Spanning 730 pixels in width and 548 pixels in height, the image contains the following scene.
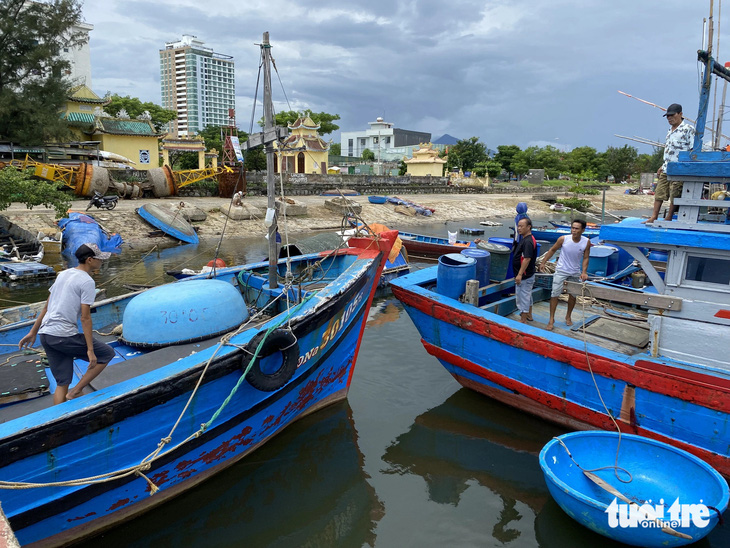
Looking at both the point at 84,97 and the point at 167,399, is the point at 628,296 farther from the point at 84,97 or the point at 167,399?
the point at 84,97

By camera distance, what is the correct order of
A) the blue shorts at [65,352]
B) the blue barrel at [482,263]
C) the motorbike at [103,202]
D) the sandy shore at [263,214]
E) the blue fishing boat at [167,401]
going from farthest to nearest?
the motorbike at [103,202], the sandy shore at [263,214], the blue barrel at [482,263], the blue shorts at [65,352], the blue fishing boat at [167,401]

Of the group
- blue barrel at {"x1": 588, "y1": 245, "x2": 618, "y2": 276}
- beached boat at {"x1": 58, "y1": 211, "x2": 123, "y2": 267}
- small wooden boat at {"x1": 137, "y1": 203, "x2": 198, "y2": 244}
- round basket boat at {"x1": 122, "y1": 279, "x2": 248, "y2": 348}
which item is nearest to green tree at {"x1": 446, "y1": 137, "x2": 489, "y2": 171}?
small wooden boat at {"x1": 137, "y1": 203, "x2": 198, "y2": 244}

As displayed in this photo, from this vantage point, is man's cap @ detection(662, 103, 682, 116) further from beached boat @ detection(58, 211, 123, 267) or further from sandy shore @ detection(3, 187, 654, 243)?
sandy shore @ detection(3, 187, 654, 243)

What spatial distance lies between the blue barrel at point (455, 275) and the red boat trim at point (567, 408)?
3.05 ft

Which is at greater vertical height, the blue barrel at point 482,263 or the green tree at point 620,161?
the green tree at point 620,161

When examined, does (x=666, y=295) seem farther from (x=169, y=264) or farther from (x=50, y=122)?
(x=50, y=122)

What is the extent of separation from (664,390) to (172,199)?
1288 inches

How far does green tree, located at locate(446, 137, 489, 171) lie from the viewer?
69.4m

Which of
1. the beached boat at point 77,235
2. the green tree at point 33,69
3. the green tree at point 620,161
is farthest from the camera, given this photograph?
the green tree at point 620,161

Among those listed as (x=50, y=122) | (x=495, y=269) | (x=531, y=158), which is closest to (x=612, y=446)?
(x=495, y=269)

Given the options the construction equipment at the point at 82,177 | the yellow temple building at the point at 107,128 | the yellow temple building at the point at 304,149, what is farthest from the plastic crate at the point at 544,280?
the yellow temple building at the point at 304,149

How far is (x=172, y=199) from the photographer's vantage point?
32688mm

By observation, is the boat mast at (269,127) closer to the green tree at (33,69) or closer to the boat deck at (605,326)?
the boat deck at (605,326)

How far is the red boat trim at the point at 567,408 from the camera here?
5.32m
